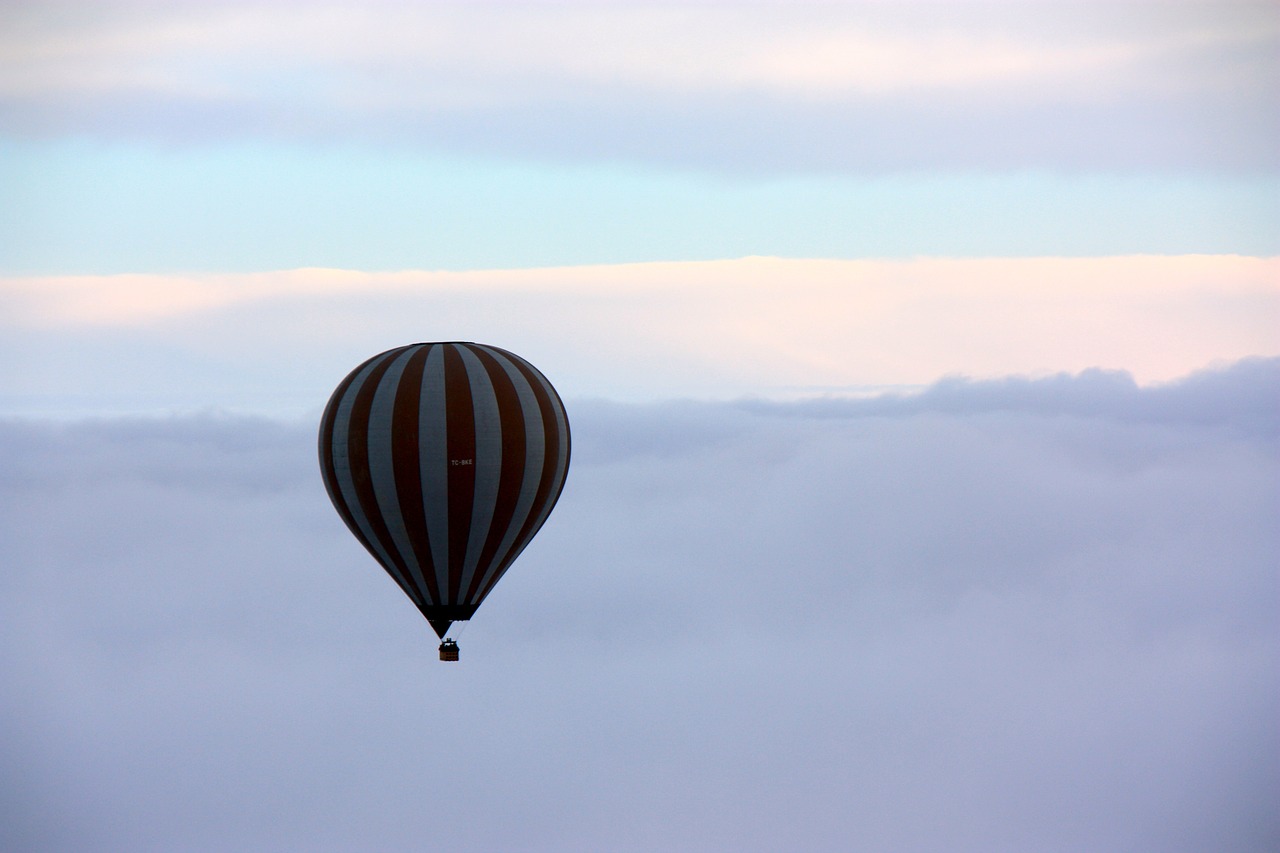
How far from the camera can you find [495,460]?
A: 231 feet

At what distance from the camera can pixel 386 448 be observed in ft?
230

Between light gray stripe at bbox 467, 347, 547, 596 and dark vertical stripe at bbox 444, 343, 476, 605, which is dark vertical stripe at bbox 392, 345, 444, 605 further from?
light gray stripe at bbox 467, 347, 547, 596

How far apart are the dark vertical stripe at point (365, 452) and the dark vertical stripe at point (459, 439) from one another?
236cm

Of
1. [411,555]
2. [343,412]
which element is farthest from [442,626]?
[343,412]

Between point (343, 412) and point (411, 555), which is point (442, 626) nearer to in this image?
point (411, 555)

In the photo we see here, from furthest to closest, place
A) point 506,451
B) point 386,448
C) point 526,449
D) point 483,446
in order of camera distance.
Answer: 1. point 526,449
2. point 506,451
3. point 483,446
4. point 386,448

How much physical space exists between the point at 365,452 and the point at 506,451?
4.81 meters

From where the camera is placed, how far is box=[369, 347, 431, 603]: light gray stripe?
7000cm

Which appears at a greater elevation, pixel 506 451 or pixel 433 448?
pixel 433 448

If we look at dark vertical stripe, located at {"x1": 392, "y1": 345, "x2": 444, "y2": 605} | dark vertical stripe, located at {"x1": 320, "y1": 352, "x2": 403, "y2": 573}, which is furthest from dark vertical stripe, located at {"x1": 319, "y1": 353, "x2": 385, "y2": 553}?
dark vertical stripe, located at {"x1": 392, "y1": 345, "x2": 444, "y2": 605}

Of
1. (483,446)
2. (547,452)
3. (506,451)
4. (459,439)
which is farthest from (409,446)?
(547,452)

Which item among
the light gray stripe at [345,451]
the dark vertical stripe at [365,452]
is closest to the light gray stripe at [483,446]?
the dark vertical stripe at [365,452]

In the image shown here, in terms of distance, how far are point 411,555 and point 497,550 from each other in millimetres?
3014

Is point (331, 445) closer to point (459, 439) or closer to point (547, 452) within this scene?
point (459, 439)
